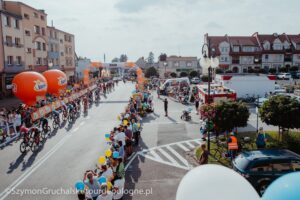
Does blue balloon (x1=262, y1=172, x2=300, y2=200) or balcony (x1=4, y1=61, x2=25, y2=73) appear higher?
balcony (x1=4, y1=61, x2=25, y2=73)

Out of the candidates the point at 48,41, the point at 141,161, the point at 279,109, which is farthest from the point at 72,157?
the point at 48,41

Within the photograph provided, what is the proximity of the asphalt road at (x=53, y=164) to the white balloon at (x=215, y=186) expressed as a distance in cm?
674

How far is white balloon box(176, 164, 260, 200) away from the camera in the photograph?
5266 mm

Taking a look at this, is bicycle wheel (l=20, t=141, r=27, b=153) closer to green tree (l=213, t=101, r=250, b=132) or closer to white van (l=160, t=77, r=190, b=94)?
green tree (l=213, t=101, r=250, b=132)

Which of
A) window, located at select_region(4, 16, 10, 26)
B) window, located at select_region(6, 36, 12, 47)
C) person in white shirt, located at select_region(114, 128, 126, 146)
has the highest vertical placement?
window, located at select_region(4, 16, 10, 26)

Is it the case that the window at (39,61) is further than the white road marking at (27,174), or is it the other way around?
the window at (39,61)

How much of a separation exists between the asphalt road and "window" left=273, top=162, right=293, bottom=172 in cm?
757

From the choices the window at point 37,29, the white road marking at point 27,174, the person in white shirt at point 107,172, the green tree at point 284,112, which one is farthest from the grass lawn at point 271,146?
the window at point 37,29

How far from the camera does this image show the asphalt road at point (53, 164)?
1142 cm

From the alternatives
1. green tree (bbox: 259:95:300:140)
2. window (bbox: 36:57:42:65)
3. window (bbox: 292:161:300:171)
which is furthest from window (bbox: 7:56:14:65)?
window (bbox: 292:161:300:171)

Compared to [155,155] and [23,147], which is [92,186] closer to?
[155,155]

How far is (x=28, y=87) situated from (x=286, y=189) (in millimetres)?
25497

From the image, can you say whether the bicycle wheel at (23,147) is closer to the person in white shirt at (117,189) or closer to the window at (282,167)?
the person in white shirt at (117,189)

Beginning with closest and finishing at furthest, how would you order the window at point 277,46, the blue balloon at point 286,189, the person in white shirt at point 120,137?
the blue balloon at point 286,189, the person in white shirt at point 120,137, the window at point 277,46
